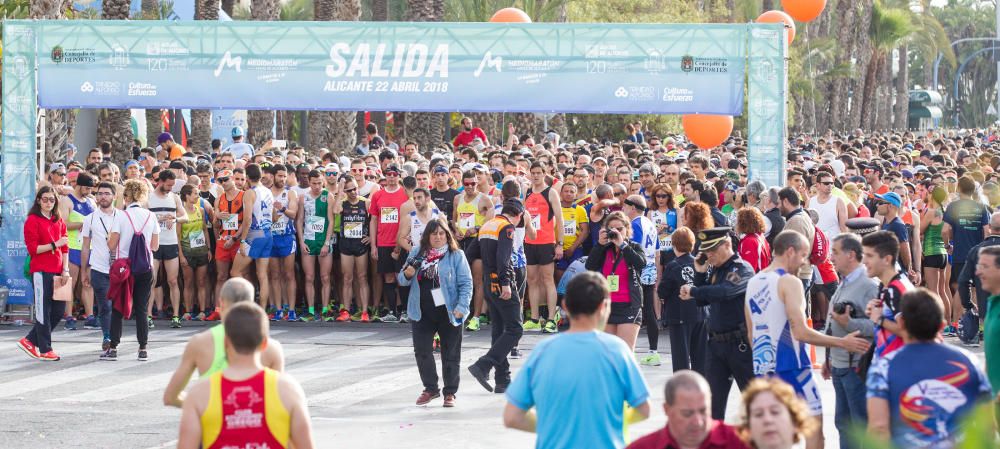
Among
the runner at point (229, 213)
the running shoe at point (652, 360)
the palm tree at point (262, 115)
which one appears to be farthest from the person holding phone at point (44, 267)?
the palm tree at point (262, 115)

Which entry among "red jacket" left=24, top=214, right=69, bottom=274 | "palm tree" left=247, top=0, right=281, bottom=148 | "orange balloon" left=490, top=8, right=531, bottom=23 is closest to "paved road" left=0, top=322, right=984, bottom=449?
"red jacket" left=24, top=214, right=69, bottom=274

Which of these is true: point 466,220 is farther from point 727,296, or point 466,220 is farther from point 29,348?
point 727,296

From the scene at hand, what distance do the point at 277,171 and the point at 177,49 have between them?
2.31 meters

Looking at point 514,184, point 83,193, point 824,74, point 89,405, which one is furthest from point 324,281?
point 824,74

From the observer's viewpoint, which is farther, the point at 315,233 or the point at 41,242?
the point at 315,233

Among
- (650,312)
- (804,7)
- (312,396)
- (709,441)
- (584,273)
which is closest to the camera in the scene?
(709,441)

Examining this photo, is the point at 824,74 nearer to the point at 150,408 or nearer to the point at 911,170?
the point at 911,170

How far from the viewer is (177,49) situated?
17.6 meters

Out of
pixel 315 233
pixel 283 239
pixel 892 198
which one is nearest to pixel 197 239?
pixel 283 239

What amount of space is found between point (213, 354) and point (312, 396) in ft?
16.5

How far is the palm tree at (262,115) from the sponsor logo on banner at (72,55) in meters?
11.4

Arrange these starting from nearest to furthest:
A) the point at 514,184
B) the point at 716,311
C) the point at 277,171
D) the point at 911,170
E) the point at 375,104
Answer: the point at 716,311 < the point at 514,184 < the point at 277,171 < the point at 375,104 < the point at 911,170

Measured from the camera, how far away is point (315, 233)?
1666 cm

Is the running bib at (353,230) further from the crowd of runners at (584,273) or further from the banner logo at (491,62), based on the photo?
the banner logo at (491,62)
